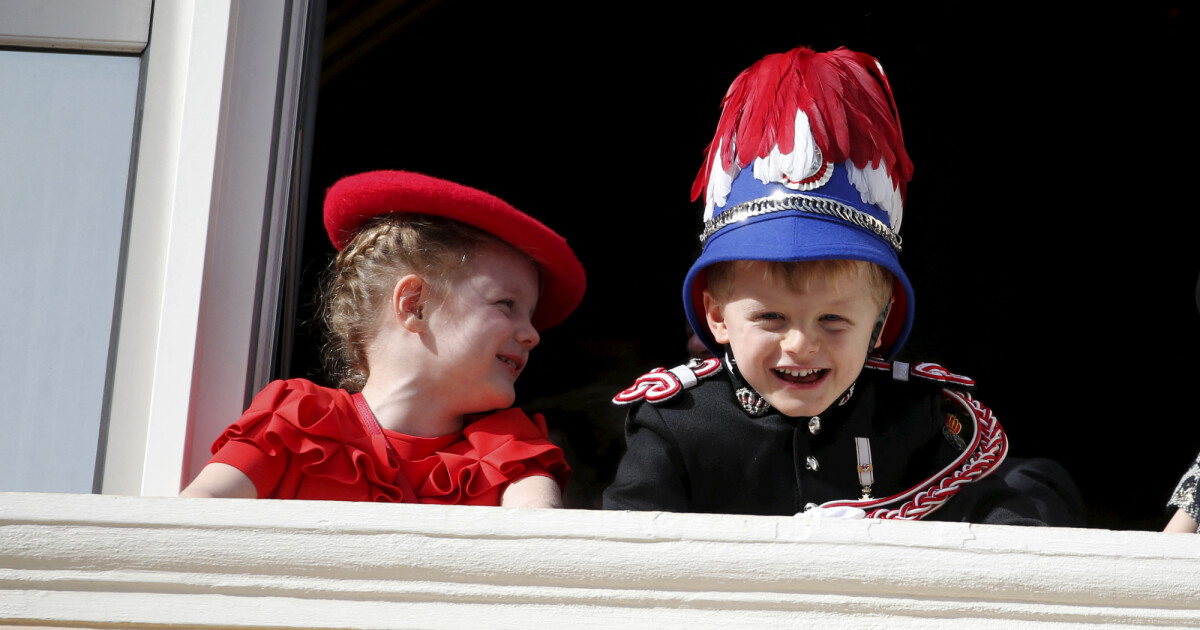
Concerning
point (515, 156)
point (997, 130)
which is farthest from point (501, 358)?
point (997, 130)

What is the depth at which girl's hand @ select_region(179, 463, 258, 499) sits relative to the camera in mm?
1395

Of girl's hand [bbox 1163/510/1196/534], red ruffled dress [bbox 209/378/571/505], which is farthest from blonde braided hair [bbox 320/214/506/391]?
girl's hand [bbox 1163/510/1196/534]

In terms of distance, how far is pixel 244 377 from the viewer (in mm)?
1577

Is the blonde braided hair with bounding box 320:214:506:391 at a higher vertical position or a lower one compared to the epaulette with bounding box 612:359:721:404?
higher

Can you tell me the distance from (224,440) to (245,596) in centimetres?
45

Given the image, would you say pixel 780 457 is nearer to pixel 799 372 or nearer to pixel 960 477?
pixel 799 372

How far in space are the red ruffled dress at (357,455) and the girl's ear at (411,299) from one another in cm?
15

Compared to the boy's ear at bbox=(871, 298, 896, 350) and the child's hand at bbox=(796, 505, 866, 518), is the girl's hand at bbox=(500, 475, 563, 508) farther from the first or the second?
the boy's ear at bbox=(871, 298, 896, 350)

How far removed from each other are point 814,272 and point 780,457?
27 centimetres

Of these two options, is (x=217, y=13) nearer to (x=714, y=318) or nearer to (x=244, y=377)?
(x=244, y=377)

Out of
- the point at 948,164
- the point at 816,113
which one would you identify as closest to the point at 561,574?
the point at 816,113

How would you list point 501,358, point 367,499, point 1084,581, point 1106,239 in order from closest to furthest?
1. point 1084,581
2. point 367,499
3. point 501,358
4. point 1106,239

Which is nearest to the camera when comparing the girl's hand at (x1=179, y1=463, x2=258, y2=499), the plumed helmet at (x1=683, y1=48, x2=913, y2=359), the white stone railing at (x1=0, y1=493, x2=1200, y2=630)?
the white stone railing at (x1=0, y1=493, x2=1200, y2=630)

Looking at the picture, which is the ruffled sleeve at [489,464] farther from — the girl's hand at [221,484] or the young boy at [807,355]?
the girl's hand at [221,484]
